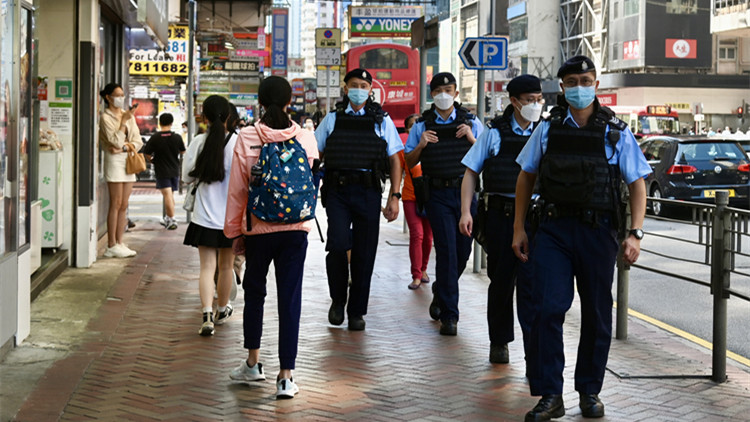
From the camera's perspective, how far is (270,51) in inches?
2630

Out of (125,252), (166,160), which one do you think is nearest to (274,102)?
(125,252)

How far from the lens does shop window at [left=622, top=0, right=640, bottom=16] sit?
7900 centimetres

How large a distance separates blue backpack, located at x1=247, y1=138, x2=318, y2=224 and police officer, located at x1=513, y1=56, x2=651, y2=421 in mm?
1264

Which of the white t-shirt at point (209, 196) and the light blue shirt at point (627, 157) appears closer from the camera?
the light blue shirt at point (627, 157)

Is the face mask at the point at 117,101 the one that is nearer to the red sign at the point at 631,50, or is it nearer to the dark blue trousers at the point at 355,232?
the dark blue trousers at the point at 355,232

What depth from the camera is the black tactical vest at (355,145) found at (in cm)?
834

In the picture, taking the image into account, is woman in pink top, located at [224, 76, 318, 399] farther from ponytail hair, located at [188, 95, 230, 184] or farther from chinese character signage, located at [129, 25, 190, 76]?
chinese character signage, located at [129, 25, 190, 76]

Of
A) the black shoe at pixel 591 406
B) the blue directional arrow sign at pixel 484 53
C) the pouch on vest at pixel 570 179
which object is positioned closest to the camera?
the pouch on vest at pixel 570 179

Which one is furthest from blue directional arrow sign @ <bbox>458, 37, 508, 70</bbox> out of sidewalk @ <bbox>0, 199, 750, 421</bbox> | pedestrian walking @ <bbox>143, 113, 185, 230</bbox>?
pedestrian walking @ <bbox>143, 113, 185, 230</bbox>

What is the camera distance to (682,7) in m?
78.9

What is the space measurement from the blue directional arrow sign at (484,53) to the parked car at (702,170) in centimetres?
796

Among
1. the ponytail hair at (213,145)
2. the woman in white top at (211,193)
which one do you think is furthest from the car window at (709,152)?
the ponytail hair at (213,145)

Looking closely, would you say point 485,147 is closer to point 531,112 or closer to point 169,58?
point 531,112

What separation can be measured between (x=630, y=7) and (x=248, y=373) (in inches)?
3061
